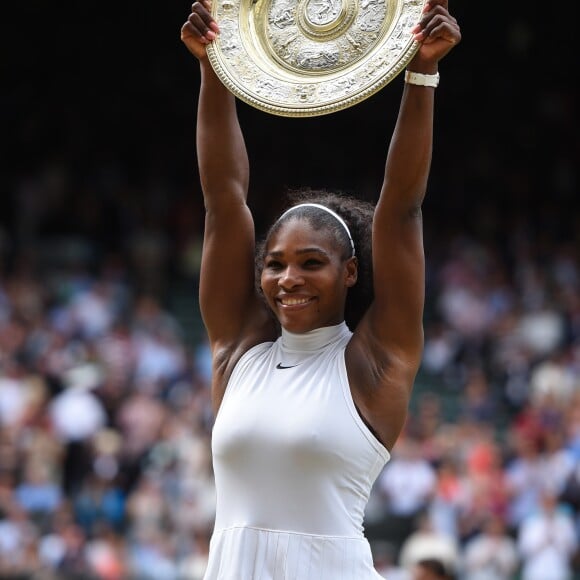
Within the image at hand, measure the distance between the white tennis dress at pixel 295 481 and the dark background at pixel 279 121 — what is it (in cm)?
1294

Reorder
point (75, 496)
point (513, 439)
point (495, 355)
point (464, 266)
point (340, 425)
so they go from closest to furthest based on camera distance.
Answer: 1. point (340, 425)
2. point (75, 496)
3. point (513, 439)
4. point (495, 355)
5. point (464, 266)

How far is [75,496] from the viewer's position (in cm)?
1066

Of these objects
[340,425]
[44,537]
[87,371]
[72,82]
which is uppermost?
[72,82]

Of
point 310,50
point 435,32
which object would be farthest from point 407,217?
point 310,50

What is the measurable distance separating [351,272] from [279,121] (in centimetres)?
1476

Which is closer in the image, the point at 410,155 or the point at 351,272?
the point at 410,155

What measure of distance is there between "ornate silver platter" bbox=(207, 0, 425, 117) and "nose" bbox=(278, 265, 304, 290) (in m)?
0.43

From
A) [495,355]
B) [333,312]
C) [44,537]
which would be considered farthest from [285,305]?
[495,355]

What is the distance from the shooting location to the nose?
398 centimetres

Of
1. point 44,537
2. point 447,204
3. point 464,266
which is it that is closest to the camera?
point 44,537

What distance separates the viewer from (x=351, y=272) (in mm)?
4098

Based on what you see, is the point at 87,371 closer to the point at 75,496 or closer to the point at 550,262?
the point at 75,496

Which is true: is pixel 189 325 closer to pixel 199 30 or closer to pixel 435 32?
pixel 199 30

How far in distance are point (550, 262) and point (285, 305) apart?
1164 centimetres
